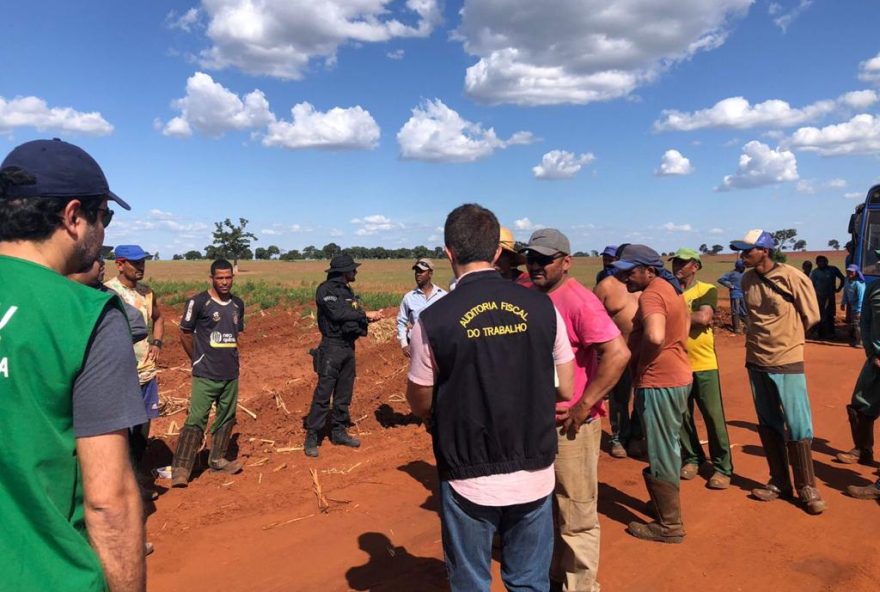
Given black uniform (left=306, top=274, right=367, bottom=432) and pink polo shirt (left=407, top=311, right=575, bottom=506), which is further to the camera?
black uniform (left=306, top=274, right=367, bottom=432)

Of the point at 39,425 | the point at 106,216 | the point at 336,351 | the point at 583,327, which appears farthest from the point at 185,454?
the point at 39,425

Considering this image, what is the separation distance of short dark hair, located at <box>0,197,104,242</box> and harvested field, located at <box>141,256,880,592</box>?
309cm

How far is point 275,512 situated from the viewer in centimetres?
511

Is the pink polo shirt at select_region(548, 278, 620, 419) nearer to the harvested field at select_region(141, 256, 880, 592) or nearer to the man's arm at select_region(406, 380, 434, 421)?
the man's arm at select_region(406, 380, 434, 421)

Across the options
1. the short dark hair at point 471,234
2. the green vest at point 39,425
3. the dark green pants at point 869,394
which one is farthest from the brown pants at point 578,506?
the dark green pants at point 869,394

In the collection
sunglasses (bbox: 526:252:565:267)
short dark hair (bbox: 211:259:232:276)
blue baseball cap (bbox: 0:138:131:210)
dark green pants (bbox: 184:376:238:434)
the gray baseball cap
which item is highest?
blue baseball cap (bbox: 0:138:131:210)

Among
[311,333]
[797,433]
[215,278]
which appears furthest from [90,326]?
[311,333]

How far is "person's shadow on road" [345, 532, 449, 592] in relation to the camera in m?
3.89

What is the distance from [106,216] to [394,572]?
10.5 ft

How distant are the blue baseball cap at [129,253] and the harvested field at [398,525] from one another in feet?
7.23

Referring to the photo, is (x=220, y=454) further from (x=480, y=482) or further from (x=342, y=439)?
(x=480, y=482)

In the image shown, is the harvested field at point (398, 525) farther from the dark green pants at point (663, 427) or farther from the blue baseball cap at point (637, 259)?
the blue baseball cap at point (637, 259)

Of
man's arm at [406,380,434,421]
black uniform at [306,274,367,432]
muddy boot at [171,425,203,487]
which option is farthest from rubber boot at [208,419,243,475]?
man's arm at [406,380,434,421]

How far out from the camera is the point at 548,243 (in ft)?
11.8
